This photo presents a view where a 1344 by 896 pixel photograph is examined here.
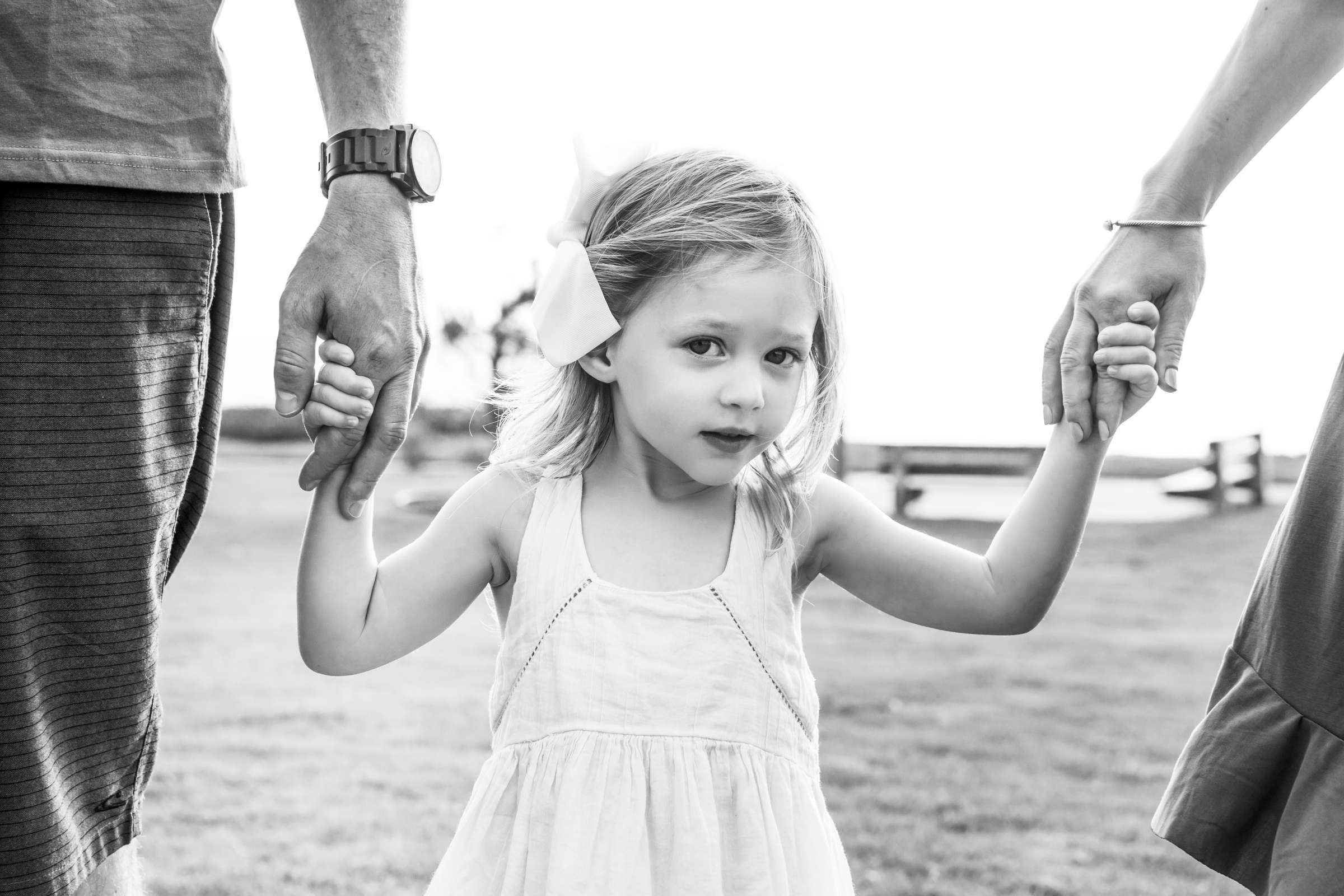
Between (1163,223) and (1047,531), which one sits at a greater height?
(1163,223)

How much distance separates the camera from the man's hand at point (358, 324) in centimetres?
178

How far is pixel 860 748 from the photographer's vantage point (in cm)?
584

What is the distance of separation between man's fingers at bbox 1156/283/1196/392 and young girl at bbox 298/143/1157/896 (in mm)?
42

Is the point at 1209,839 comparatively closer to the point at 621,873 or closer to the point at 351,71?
the point at 621,873

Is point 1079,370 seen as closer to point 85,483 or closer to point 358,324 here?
point 358,324

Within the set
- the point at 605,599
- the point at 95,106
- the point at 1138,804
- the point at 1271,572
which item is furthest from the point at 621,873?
A: the point at 1138,804

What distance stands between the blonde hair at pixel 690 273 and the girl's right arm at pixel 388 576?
0.34 ft

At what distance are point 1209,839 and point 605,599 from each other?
87 centimetres

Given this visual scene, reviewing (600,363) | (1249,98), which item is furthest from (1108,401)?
(600,363)

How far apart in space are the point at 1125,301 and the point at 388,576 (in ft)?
3.63

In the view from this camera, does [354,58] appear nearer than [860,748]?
Yes

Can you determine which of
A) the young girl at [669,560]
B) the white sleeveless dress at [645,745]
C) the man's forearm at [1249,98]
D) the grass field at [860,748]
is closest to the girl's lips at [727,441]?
the young girl at [669,560]

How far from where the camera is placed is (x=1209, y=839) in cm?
178

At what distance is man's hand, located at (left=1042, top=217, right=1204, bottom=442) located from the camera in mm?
1874
